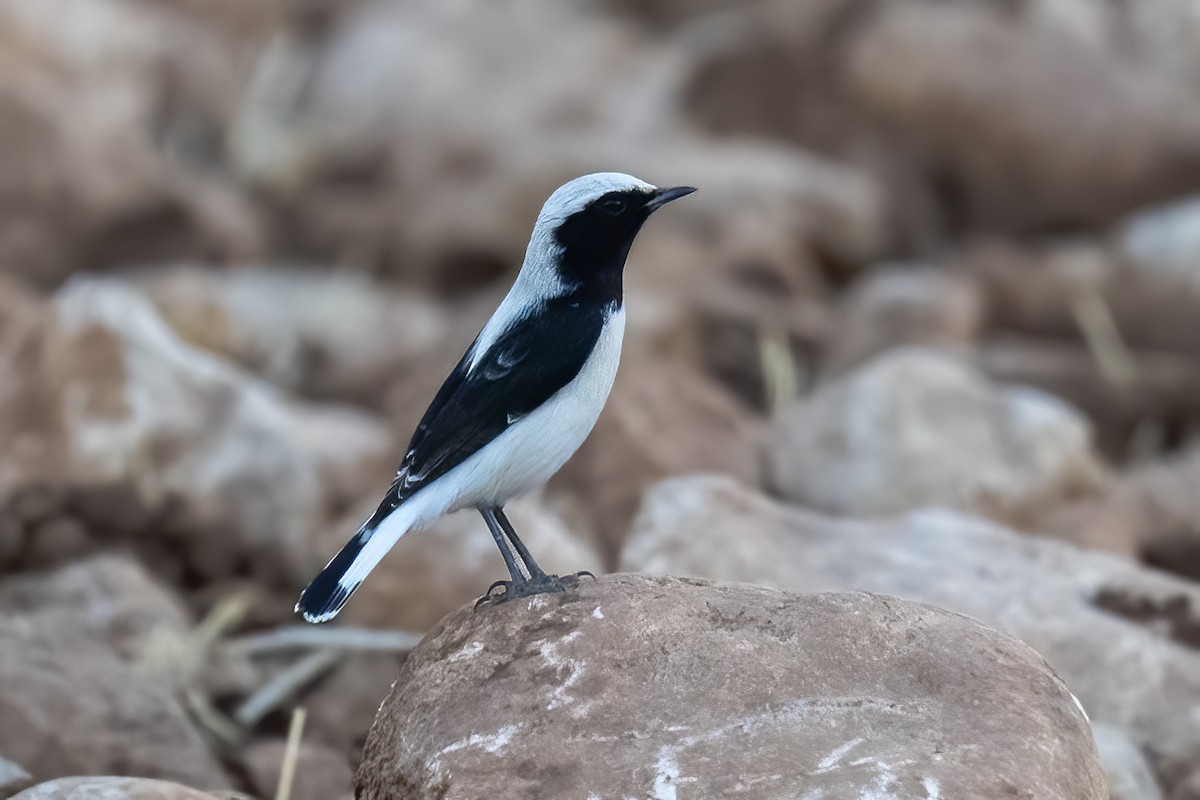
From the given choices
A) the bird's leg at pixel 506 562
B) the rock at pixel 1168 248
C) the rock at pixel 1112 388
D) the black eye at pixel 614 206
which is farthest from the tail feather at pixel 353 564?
the rock at pixel 1168 248

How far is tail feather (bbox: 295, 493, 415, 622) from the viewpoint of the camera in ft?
16.9

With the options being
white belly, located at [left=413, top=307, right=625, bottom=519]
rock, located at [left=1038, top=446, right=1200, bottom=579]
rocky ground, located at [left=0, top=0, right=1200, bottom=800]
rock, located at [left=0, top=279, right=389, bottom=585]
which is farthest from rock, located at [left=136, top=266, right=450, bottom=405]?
white belly, located at [left=413, top=307, right=625, bottom=519]

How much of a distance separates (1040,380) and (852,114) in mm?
4529

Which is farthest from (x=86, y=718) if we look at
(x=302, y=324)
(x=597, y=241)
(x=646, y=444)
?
(x=302, y=324)

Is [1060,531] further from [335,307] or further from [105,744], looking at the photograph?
[335,307]

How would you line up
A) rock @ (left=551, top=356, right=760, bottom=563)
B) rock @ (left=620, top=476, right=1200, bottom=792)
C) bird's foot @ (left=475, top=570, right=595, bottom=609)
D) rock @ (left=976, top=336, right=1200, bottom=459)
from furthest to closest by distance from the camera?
1. rock @ (left=976, top=336, right=1200, bottom=459)
2. rock @ (left=551, top=356, right=760, bottom=563)
3. rock @ (left=620, top=476, right=1200, bottom=792)
4. bird's foot @ (left=475, top=570, right=595, bottom=609)

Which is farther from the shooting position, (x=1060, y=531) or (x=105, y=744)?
(x=1060, y=531)

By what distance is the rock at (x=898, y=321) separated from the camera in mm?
11742

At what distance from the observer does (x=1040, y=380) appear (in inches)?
458

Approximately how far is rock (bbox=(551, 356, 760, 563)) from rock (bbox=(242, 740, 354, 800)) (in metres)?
2.11

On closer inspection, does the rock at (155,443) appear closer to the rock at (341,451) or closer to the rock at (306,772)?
the rock at (341,451)

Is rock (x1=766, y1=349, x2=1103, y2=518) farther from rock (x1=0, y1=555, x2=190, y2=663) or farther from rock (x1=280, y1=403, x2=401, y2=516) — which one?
rock (x1=0, y1=555, x2=190, y2=663)

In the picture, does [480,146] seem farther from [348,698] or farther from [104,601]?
[348,698]

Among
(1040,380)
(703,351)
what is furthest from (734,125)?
(1040,380)
